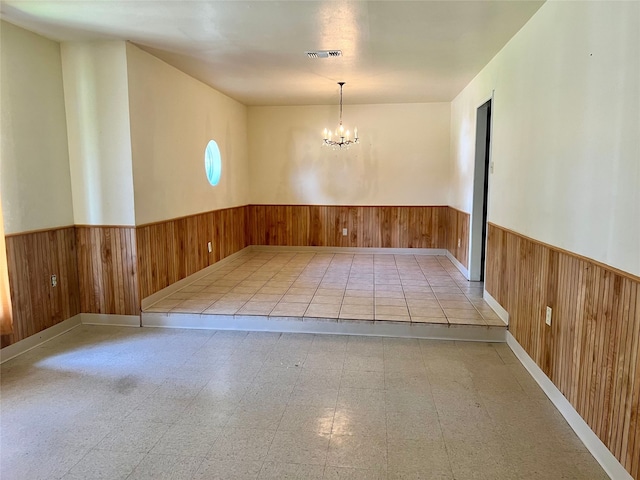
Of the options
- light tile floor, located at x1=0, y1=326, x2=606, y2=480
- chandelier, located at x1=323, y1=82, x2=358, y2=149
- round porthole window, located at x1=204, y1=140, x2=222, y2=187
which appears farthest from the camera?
chandelier, located at x1=323, y1=82, x2=358, y2=149

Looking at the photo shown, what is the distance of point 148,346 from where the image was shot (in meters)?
3.49

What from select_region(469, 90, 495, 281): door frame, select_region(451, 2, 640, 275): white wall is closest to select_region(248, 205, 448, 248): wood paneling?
select_region(469, 90, 495, 281): door frame

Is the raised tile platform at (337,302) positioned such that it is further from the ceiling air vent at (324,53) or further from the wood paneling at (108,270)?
Result: the ceiling air vent at (324,53)

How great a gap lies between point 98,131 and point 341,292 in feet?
9.48

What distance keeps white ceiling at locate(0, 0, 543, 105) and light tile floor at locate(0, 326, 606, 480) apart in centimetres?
259

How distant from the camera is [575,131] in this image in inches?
92.9

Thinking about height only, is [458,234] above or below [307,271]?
above

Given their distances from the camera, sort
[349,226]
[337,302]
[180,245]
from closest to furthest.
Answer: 1. [337,302]
2. [180,245]
3. [349,226]

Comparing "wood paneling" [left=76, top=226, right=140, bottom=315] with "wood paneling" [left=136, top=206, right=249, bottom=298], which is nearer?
"wood paneling" [left=76, top=226, right=140, bottom=315]

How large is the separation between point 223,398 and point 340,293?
2107 millimetres

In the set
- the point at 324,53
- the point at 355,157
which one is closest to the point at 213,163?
the point at 355,157

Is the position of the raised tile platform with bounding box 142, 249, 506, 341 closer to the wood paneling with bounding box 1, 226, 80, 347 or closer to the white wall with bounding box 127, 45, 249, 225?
the wood paneling with bounding box 1, 226, 80, 347

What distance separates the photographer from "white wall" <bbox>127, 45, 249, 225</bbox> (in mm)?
3855

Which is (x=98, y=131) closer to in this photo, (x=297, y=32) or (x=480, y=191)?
(x=297, y=32)
